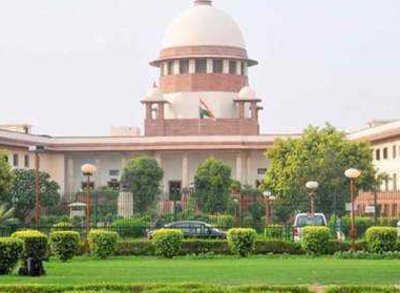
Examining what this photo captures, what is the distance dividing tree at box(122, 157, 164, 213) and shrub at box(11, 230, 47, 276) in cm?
3154

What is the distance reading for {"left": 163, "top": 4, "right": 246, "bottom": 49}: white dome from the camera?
65125 mm

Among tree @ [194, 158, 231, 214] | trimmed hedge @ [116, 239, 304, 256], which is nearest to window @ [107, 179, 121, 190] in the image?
tree @ [194, 158, 231, 214]

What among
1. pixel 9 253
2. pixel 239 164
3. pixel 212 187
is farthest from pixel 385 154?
pixel 9 253

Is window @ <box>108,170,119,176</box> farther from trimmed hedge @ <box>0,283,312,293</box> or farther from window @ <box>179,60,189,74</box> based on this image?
trimmed hedge @ <box>0,283,312,293</box>

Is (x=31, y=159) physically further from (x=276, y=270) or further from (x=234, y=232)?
(x=276, y=270)

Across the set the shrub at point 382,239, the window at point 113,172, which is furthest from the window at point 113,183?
the shrub at point 382,239

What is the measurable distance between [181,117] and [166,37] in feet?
15.6

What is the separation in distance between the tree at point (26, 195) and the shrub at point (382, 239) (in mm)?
22908

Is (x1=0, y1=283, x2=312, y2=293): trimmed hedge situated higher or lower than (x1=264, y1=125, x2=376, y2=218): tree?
lower

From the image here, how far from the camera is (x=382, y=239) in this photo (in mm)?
25766

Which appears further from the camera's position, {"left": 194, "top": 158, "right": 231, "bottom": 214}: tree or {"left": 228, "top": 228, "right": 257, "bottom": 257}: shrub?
{"left": 194, "top": 158, "right": 231, "bottom": 214}: tree

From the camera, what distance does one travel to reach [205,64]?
216ft

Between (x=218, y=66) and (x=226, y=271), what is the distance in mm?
46068

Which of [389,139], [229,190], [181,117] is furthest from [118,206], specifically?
[181,117]
